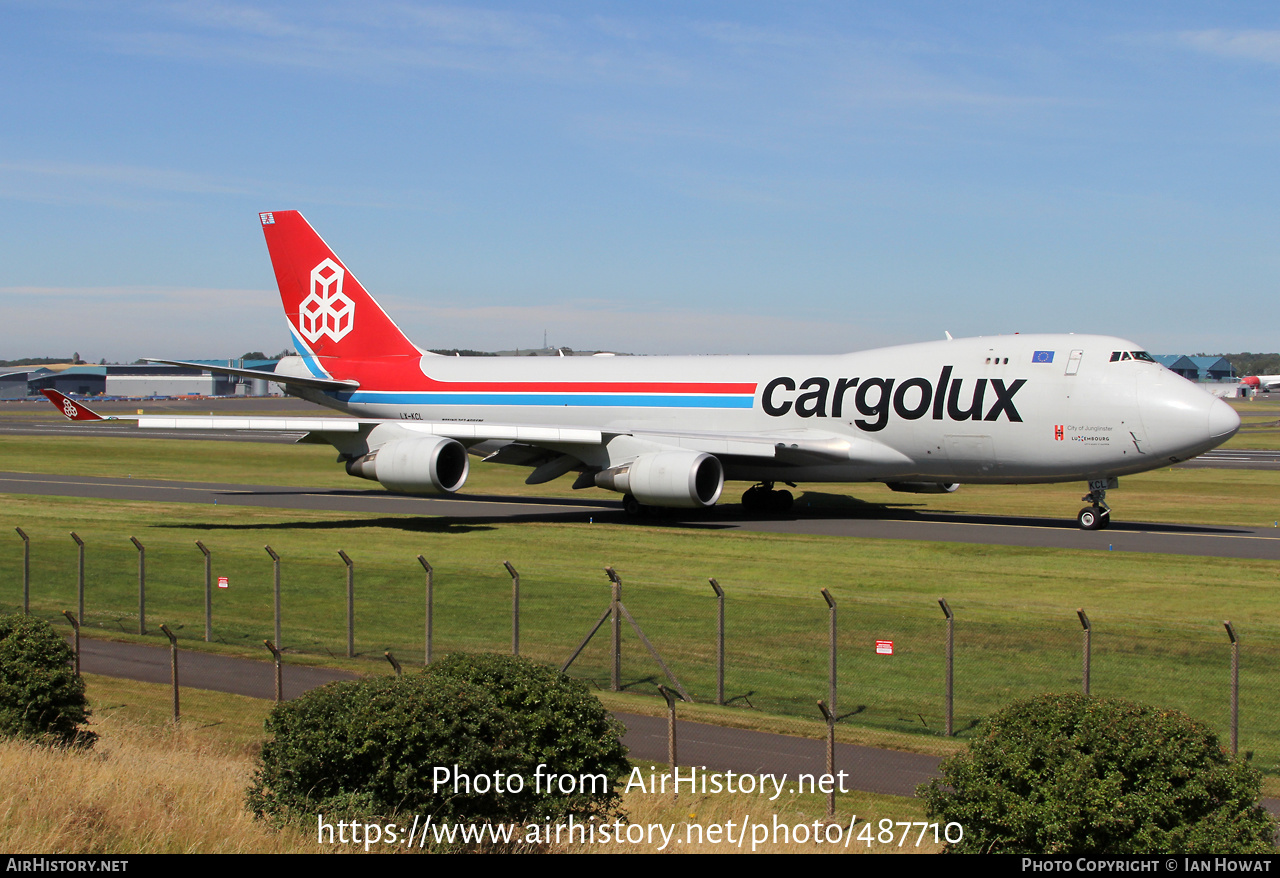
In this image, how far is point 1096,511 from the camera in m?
35.3

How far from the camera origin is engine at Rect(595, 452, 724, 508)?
118ft

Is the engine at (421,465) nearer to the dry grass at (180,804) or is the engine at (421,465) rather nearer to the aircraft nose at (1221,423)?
the dry grass at (180,804)

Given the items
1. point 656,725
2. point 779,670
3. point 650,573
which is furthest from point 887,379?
point 656,725

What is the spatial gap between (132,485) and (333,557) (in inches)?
996

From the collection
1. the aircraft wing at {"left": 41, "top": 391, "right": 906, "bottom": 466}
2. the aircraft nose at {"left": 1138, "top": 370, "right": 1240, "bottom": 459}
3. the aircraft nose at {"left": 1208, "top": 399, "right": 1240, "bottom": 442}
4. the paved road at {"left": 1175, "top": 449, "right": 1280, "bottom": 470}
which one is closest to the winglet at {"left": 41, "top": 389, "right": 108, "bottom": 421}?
the aircraft wing at {"left": 41, "top": 391, "right": 906, "bottom": 466}

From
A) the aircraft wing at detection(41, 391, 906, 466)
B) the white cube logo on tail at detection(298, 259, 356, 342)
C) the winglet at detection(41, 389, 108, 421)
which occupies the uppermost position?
the white cube logo on tail at detection(298, 259, 356, 342)

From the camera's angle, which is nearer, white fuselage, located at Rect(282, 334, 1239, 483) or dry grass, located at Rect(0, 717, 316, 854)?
dry grass, located at Rect(0, 717, 316, 854)

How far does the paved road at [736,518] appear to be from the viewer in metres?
32.8

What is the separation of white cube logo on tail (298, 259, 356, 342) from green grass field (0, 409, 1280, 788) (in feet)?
35.5

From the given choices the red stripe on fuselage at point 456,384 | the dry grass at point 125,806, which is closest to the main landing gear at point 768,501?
the red stripe on fuselage at point 456,384

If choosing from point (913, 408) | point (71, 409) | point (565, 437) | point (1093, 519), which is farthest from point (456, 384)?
point (1093, 519)

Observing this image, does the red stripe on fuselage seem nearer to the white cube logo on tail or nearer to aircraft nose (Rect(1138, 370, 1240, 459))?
the white cube logo on tail

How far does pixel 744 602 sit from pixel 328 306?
101 ft
